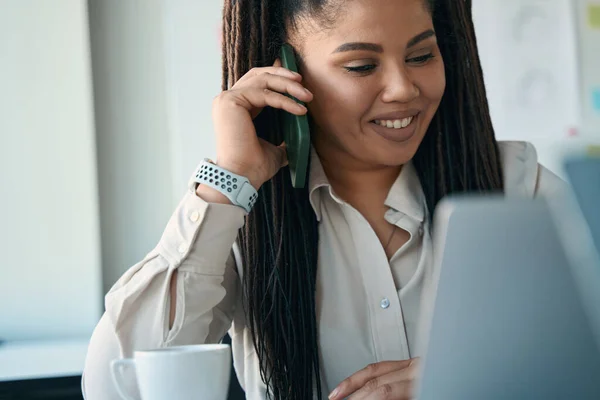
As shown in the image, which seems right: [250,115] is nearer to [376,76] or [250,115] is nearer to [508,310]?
[376,76]

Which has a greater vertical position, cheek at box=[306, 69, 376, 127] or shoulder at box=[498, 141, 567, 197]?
cheek at box=[306, 69, 376, 127]

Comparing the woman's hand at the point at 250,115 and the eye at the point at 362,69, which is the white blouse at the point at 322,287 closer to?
the woman's hand at the point at 250,115

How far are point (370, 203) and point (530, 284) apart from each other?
0.87 metres

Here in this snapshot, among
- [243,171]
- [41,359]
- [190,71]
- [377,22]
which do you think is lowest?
[41,359]

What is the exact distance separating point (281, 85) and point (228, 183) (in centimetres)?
21

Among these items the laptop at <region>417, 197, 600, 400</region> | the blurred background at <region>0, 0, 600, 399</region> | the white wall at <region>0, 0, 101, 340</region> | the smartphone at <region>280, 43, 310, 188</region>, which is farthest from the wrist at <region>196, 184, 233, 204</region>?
the white wall at <region>0, 0, 101, 340</region>

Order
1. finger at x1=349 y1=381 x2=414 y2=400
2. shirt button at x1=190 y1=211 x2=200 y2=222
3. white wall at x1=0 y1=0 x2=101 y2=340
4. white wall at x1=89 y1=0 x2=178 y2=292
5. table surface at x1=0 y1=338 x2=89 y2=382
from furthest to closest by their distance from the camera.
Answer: white wall at x1=89 y1=0 x2=178 y2=292
white wall at x1=0 y1=0 x2=101 y2=340
table surface at x1=0 y1=338 x2=89 y2=382
shirt button at x1=190 y1=211 x2=200 y2=222
finger at x1=349 y1=381 x2=414 y2=400

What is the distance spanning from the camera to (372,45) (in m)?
1.16

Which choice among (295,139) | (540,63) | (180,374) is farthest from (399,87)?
(540,63)

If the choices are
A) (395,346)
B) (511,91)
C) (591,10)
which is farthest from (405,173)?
(591,10)

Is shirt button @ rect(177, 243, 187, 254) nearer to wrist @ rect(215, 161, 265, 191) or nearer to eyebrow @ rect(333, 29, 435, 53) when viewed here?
wrist @ rect(215, 161, 265, 191)

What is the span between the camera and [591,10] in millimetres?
2943

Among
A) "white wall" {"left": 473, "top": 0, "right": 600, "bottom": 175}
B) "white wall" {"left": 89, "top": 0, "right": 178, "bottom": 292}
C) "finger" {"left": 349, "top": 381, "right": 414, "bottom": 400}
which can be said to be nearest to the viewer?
"finger" {"left": 349, "top": 381, "right": 414, "bottom": 400}

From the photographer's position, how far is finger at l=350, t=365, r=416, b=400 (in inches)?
33.6
